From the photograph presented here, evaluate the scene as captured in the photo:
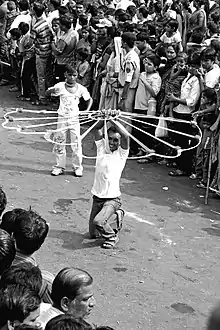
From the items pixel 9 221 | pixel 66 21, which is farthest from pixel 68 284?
pixel 66 21

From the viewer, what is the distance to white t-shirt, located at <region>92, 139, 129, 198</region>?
7.67m

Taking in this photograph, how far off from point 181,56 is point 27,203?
10.4 ft

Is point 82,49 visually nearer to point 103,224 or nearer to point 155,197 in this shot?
point 155,197

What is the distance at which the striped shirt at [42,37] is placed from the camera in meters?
13.2

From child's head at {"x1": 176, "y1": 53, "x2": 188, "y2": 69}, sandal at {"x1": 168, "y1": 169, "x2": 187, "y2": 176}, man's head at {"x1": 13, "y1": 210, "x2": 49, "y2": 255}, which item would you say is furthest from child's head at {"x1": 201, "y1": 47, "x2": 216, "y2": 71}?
man's head at {"x1": 13, "y1": 210, "x2": 49, "y2": 255}

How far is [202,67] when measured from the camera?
32.0 ft

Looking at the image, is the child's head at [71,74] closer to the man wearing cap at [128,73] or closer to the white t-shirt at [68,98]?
the white t-shirt at [68,98]

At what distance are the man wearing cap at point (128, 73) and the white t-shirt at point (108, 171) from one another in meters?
3.01

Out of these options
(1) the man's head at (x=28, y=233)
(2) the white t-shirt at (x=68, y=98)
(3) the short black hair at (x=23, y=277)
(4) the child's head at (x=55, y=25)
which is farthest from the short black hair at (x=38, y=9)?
(3) the short black hair at (x=23, y=277)

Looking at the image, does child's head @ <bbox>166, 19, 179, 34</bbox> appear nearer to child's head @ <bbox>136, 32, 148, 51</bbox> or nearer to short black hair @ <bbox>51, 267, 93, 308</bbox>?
child's head @ <bbox>136, 32, 148, 51</bbox>

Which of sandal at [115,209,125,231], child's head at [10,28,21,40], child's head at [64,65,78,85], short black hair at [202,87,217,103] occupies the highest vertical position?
child's head at [10,28,21,40]

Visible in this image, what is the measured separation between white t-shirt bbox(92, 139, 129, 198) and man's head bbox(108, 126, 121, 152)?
0.08 m

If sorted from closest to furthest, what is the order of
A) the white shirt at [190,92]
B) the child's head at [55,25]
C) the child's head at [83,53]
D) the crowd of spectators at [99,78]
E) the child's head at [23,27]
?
the crowd of spectators at [99,78] → the white shirt at [190,92] → the child's head at [83,53] → the child's head at [55,25] → the child's head at [23,27]

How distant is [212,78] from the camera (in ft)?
31.5
